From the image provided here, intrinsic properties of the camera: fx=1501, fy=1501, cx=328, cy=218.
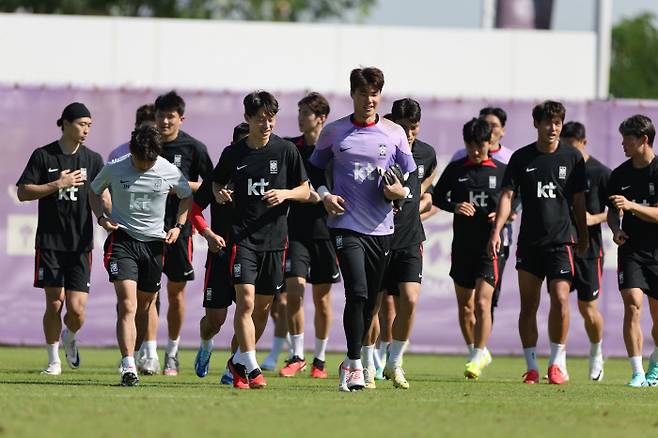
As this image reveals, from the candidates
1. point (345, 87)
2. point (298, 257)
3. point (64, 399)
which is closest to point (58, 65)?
point (345, 87)

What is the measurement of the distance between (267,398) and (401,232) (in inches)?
93.2

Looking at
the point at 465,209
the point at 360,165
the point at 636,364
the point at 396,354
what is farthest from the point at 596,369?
the point at 360,165

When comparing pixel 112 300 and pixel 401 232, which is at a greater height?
pixel 401 232

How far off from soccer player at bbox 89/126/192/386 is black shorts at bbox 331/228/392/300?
5.45 ft

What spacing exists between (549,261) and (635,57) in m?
63.1

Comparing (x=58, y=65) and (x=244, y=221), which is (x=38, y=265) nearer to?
(x=244, y=221)

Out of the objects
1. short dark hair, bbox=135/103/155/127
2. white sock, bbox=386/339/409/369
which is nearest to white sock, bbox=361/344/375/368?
white sock, bbox=386/339/409/369

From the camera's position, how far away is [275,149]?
1195 centimetres

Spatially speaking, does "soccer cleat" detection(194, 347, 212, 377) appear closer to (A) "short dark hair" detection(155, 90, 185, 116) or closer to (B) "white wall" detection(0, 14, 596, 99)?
(A) "short dark hair" detection(155, 90, 185, 116)

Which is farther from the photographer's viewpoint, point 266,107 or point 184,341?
point 184,341

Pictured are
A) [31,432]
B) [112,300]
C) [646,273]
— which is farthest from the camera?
[112,300]

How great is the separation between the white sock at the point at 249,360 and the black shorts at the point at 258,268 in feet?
1.80

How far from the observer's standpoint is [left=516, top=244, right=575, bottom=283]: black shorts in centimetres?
1371

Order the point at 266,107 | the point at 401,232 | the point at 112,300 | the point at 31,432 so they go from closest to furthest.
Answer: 1. the point at 31,432
2. the point at 266,107
3. the point at 401,232
4. the point at 112,300
